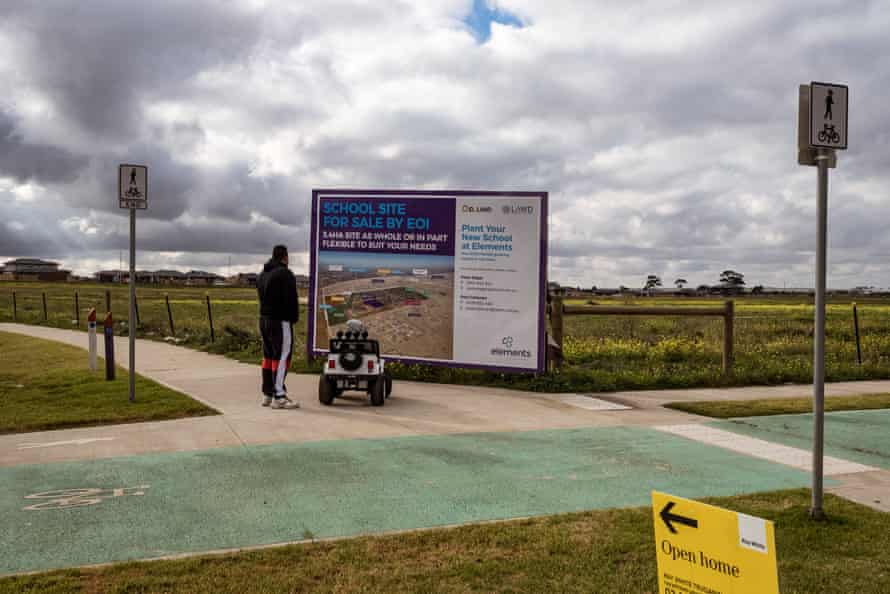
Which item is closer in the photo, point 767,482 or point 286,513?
point 286,513

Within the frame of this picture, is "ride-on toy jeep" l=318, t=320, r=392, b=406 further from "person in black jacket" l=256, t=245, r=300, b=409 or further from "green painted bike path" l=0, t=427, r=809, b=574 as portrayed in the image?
"green painted bike path" l=0, t=427, r=809, b=574

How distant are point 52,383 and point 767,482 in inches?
402

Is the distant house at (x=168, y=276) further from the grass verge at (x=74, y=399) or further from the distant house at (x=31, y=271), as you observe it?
the grass verge at (x=74, y=399)

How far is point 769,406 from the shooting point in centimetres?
988

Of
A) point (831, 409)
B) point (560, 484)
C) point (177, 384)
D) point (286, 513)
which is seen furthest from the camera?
point (177, 384)

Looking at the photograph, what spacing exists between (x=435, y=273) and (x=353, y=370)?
10.5ft

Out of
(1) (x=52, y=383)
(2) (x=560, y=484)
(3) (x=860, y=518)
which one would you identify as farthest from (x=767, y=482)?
(1) (x=52, y=383)

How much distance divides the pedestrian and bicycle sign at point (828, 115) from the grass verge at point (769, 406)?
5202 mm

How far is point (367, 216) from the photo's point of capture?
13.0 meters

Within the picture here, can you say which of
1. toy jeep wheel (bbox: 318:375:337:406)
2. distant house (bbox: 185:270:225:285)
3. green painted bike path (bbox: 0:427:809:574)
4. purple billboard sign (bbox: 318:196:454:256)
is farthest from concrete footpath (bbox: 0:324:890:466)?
distant house (bbox: 185:270:225:285)

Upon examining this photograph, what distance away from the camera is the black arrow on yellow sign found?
2.66 metres

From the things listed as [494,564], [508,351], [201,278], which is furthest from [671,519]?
[201,278]

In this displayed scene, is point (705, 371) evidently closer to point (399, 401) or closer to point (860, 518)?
point (399, 401)

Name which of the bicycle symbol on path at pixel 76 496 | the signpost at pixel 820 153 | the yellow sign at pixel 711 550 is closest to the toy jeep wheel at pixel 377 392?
the bicycle symbol on path at pixel 76 496
